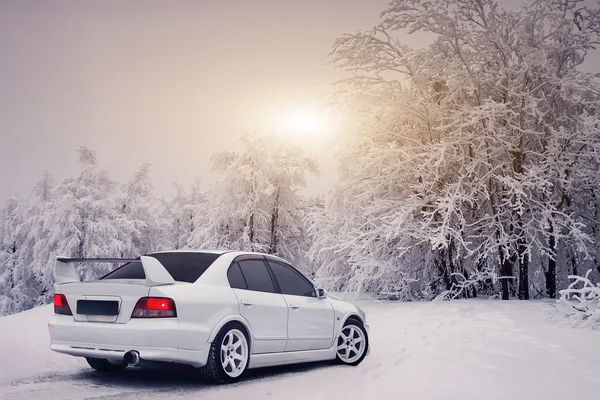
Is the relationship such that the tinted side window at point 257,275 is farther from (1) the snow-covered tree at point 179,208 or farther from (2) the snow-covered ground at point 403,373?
(1) the snow-covered tree at point 179,208

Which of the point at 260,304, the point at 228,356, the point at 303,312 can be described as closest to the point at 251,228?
the point at 303,312

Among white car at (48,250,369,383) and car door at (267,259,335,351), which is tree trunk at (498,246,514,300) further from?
white car at (48,250,369,383)

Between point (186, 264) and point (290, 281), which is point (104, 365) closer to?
point (186, 264)

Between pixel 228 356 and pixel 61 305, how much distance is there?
6.39ft

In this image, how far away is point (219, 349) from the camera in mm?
6301

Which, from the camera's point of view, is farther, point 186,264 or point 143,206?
point 143,206

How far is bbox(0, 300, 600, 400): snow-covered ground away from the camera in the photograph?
613 cm

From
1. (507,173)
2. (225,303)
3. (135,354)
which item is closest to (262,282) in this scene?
(225,303)

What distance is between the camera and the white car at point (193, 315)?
19.6 ft

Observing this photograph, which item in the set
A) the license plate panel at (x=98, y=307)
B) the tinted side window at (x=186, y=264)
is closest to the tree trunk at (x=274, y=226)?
the tinted side window at (x=186, y=264)

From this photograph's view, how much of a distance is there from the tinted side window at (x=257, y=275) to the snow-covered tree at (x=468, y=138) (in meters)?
8.35

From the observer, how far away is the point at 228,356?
256 inches

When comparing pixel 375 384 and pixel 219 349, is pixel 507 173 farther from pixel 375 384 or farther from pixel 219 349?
pixel 219 349

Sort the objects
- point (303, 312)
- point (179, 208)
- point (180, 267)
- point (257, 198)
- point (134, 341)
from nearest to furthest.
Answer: point (134, 341), point (180, 267), point (303, 312), point (257, 198), point (179, 208)
